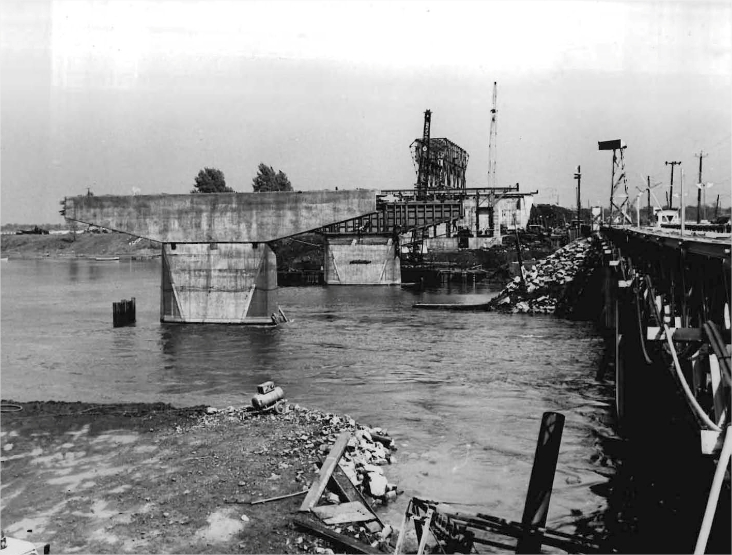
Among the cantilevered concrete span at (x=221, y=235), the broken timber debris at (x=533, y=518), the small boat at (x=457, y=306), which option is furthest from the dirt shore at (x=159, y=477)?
the small boat at (x=457, y=306)

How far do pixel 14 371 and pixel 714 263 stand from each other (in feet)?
89.5

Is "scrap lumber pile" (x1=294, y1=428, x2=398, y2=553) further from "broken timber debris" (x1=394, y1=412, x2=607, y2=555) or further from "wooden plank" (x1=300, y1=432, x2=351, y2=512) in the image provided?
"broken timber debris" (x1=394, y1=412, x2=607, y2=555)

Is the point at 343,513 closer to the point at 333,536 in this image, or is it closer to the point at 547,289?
the point at 333,536

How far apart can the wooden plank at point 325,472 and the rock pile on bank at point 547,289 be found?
110 ft

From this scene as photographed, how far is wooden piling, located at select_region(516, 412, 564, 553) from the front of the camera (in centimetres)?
1068

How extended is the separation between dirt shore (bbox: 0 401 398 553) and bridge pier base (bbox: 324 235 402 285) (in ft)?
192

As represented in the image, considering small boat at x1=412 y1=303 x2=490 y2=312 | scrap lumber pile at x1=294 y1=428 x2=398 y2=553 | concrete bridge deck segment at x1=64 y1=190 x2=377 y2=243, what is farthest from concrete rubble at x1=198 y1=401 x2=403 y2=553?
small boat at x1=412 y1=303 x2=490 y2=312

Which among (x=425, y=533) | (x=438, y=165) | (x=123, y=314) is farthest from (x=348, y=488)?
(x=438, y=165)

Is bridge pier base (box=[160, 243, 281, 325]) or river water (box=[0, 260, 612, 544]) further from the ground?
bridge pier base (box=[160, 243, 281, 325])

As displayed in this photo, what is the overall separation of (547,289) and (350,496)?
39105mm

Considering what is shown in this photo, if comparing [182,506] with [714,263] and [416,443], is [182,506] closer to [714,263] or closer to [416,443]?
[416,443]

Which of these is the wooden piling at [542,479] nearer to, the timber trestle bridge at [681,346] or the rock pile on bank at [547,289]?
the timber trestle bridge at [681,346]

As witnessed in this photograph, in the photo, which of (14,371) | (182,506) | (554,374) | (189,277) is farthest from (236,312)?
(182,506)

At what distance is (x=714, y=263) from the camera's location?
30.9 ft
